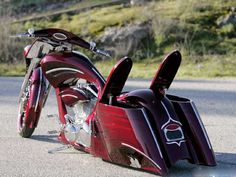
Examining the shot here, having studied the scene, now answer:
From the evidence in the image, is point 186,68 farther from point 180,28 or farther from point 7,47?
point 7,47

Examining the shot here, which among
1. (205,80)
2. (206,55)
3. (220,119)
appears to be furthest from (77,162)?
(206,55)

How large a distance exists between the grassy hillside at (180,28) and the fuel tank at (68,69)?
856cm

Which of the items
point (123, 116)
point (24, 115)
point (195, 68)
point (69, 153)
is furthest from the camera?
point (195, 68)

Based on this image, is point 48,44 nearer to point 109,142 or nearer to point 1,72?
point 109,142

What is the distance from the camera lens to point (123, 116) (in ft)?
19.2

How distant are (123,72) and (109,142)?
0.63 metres

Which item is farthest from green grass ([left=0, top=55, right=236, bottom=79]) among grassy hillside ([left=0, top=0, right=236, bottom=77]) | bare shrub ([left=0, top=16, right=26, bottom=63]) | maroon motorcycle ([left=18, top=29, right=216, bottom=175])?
maroon motorcycle ([left=18, top=29, right=216, bottom=175])

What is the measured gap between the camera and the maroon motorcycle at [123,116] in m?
5.76

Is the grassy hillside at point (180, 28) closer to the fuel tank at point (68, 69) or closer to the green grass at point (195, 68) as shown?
the green grass at point (195, 68)

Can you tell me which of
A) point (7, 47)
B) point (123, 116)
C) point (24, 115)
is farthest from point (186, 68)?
point (123, 116)

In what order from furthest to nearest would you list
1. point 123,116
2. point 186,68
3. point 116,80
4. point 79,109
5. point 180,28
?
1. point 180,28
2. point 186,68
3. point 79,109
4. point 116,80
5. point 123,116

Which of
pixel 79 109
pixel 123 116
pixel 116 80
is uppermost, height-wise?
pixel 116 80

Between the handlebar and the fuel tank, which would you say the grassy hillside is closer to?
the fuel tank

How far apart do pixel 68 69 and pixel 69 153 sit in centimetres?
85
